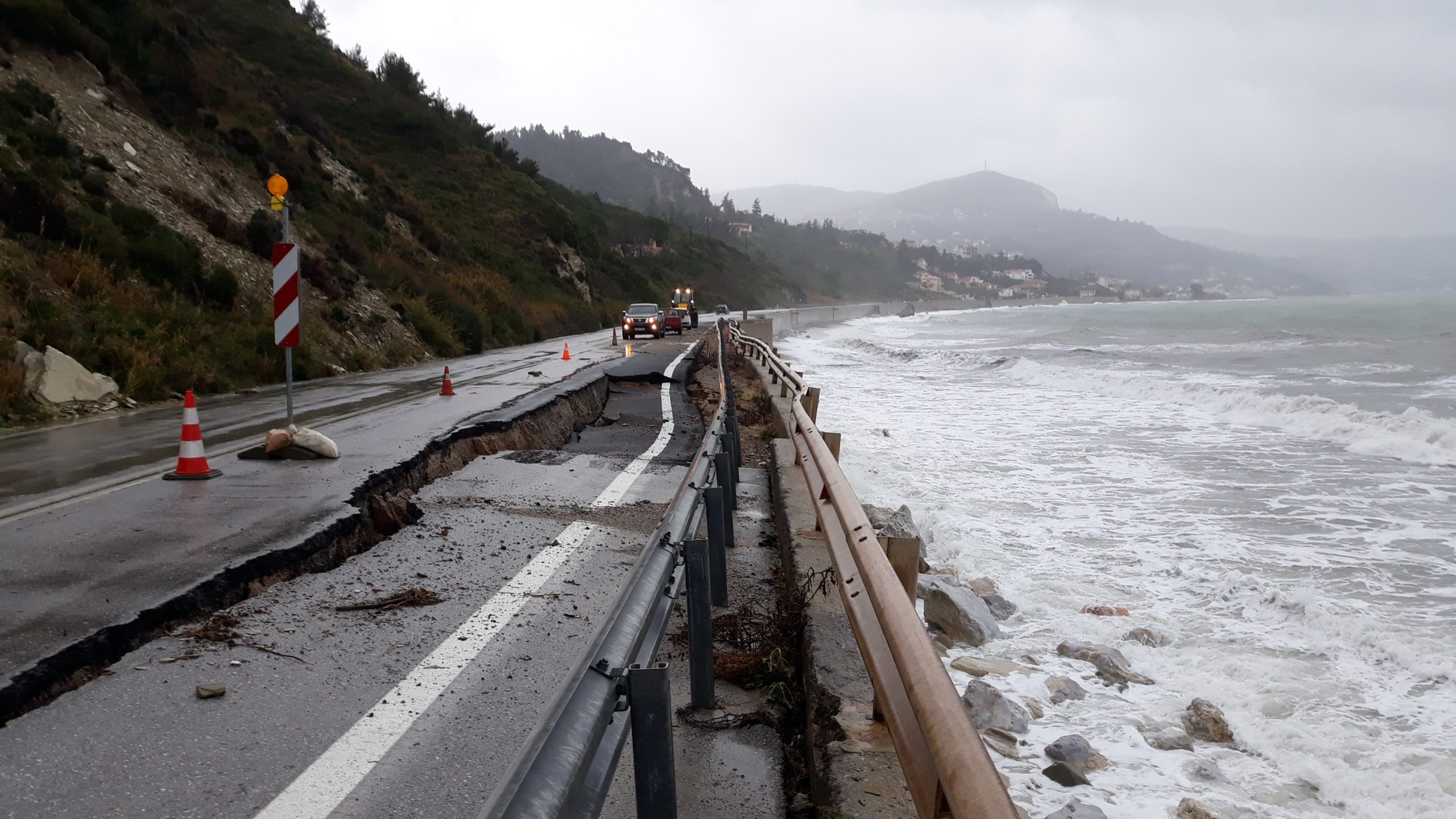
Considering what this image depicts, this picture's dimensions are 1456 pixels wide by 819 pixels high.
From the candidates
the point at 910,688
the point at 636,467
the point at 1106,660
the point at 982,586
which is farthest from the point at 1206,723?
the point at 636,467

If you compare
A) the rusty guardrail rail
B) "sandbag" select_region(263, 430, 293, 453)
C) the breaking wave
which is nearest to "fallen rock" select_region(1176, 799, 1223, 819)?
the rusty guardrail rail

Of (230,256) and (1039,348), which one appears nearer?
(230,256)

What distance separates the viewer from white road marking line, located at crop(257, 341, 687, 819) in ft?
10.2

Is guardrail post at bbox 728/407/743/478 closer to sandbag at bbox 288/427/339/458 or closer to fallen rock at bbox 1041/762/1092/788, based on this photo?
sandbag at bbox 288/427/339/458

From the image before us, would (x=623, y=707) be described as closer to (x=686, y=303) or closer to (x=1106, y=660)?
(x=1106, y=660)

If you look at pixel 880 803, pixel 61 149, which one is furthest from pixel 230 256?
pixel 880 803

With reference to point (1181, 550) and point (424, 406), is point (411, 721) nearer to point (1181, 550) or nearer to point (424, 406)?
point (1181, 550)

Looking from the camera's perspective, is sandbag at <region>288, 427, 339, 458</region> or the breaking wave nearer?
sandbag at <region>288, 427, 339, 458</region>

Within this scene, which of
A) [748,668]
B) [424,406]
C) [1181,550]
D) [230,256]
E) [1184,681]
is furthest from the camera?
[230,256]

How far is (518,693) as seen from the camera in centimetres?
403

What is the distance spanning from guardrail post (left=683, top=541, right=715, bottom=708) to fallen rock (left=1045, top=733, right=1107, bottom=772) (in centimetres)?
188

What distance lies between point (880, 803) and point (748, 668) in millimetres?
1616

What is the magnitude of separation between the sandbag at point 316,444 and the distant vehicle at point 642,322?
3009 cm

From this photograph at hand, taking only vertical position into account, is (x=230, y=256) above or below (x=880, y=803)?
above
